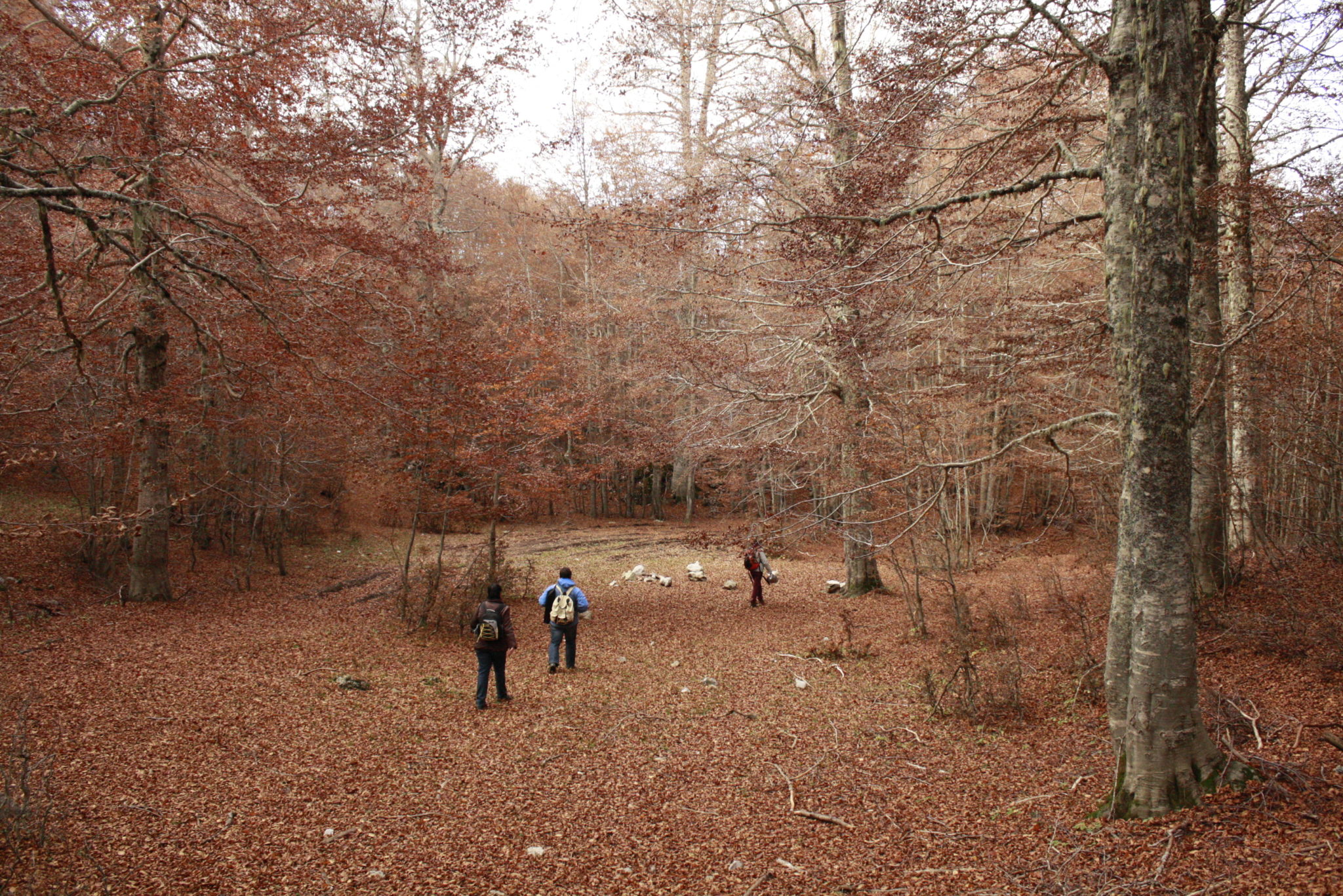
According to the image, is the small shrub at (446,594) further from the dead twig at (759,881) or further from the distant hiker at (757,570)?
the dead twig at (759,881)

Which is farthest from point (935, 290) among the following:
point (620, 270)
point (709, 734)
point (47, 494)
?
point (47, 494)

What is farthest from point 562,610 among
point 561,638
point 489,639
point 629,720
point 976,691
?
point 976,691

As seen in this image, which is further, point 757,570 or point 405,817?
point 757,570

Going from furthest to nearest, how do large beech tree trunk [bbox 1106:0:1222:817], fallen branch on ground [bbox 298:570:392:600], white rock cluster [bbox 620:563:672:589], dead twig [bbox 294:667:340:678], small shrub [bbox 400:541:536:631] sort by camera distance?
white rock cluster [bbox 620:563:672:589]
fallen branch on ground [bbox 298:570:392:600]
small shrub [bbox 400:541:536:631]
dead twig [bbox 294:667:340:678]
large beech tree trunk [bbox 1106:0:1222:817]

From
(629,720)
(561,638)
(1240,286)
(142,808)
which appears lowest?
(629,720)

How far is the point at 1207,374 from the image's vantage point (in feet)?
22.6

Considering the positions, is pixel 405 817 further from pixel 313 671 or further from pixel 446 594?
pixel 446 594

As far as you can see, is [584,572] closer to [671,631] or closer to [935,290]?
[671,631]

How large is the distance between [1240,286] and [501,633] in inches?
385

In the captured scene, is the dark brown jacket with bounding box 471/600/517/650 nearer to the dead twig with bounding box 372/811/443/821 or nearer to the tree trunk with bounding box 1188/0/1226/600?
the dead twig with bounding box 372/811/443/821

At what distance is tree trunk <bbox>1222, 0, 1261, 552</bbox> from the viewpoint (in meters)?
6.00

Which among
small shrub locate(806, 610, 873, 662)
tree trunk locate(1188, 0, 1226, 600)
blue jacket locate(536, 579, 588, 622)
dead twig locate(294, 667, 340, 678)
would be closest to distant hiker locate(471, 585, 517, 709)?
blue jacket locate(536, 579, 588, 622)

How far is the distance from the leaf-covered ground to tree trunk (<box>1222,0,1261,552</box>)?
0.95 metres

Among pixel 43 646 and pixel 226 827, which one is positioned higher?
pixel 43 646
